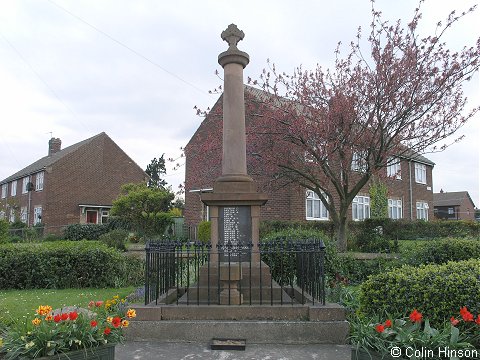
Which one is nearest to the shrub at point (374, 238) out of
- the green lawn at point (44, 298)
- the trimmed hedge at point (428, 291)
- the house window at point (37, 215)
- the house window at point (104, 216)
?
the trimmed hedge at point (428, 291)

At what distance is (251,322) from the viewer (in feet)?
17.9

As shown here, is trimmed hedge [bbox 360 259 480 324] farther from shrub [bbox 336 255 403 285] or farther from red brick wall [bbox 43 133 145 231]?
red brick wall [bbox 43 133 145 231]

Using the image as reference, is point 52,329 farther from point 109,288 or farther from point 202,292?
point 109,288

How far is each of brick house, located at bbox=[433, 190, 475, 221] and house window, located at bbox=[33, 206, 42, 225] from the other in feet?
176

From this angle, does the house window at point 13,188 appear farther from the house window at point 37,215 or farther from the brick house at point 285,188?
the brick house at point 285,188

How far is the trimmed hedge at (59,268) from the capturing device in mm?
10070

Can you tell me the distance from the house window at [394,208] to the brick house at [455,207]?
35.2 meters

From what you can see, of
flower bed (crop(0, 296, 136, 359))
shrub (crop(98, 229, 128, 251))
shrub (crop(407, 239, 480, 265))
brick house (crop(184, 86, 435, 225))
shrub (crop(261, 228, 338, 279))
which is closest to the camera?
flower bed (crop(0, 296, 136, 359))

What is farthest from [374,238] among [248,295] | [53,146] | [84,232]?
[53,146]

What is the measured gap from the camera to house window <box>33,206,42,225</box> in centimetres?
3385

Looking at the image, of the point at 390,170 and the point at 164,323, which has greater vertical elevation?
the point at 390,170

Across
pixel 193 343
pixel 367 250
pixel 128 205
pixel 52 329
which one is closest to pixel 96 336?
pixel 52 329

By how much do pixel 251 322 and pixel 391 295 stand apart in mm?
1926

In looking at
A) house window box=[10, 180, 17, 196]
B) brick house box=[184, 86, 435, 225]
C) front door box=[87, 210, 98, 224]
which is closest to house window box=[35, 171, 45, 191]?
front door box=[87, 210, 98, 224]
